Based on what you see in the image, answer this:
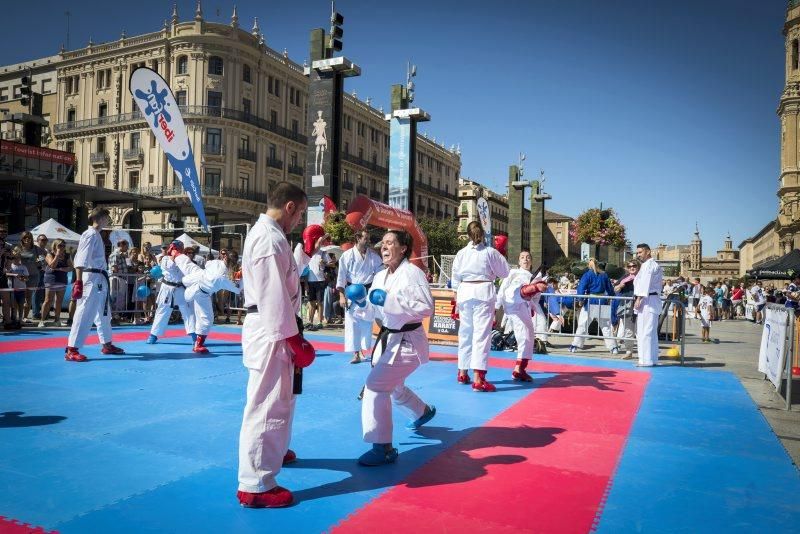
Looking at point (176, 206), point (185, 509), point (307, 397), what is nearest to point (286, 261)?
point (185, 509)

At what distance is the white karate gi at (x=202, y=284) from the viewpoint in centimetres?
926

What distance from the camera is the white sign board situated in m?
6.51

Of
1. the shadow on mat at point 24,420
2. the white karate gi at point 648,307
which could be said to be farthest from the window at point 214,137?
the shadow on mat at point 24,420

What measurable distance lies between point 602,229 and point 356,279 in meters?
14.9

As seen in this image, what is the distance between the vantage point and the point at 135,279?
13.8 m

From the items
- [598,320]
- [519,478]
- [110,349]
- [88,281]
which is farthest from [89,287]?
[598,320]

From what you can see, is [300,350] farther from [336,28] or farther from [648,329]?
[336,28]

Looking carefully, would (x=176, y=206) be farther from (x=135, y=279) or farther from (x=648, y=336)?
(x=648, y=336)

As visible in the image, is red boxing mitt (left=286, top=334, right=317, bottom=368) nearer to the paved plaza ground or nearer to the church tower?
the paved plaza ground

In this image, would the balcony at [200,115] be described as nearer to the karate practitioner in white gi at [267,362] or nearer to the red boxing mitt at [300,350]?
the karate practitioner in white gi at [267,362]

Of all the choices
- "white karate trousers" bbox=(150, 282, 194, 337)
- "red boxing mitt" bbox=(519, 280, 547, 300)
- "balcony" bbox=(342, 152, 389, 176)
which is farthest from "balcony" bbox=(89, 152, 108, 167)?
"red boxing mitt" bbox=(519, 280, 547, 300)

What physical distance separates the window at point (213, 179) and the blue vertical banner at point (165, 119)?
103 ft

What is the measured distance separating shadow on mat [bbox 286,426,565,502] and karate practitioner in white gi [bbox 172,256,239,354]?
5.51m

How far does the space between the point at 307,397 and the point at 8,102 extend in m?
65.1
